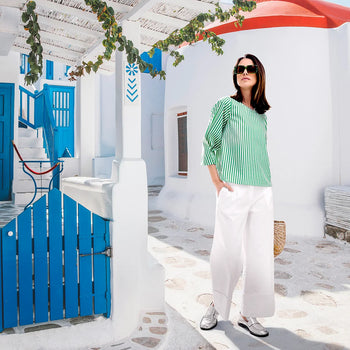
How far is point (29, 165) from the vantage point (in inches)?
336

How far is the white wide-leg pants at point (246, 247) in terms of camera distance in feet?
7.55

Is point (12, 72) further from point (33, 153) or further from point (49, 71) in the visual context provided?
point (49, 71)

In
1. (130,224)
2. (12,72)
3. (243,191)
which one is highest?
(12,72)

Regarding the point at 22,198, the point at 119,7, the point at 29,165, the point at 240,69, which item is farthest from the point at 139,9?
the point at 29,165

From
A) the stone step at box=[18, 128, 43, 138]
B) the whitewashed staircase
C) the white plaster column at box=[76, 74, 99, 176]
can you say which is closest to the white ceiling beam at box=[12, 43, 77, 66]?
the white plaster column at box=[76, 74, 99, 176]

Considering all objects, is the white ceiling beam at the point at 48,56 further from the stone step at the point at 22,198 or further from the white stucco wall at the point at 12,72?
the white stucco wall at the point at 12,72

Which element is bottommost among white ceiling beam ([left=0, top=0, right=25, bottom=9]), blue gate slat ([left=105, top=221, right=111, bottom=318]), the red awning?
blue gate slat ([left=105, top=221, right=111, bottom=318])

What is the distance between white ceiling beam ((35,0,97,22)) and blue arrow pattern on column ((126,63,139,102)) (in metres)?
1.17

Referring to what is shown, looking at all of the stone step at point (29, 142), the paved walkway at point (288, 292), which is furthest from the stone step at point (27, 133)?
the paved walkway at point (288, 292)

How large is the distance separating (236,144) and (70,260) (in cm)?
142

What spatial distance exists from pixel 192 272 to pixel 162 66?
34.2ft

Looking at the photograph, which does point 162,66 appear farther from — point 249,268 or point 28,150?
point 249,268

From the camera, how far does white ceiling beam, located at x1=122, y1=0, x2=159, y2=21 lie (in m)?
2.92

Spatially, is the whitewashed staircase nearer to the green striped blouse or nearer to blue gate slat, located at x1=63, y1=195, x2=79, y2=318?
blue gate slat, located at x1=63, y1=195, x2=79, y2=318
